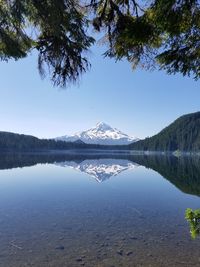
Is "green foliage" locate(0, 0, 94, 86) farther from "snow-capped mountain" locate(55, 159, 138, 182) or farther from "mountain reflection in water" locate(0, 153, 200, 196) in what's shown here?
"snow-capped mountain" locate(55, 159, 138, 182)

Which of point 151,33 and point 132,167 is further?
point 132,167

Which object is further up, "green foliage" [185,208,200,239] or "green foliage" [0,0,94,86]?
"green foliage" [0,0,94,86]

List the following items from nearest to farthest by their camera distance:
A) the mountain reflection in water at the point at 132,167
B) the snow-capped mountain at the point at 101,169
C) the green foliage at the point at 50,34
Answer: the green foliage at the point at 50,34, the mountain reflection in water at the point at 132,167, the snow-capped mountain at the point at 101,169

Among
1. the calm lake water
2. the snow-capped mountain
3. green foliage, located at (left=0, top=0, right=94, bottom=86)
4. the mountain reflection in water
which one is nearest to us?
green foliage, located at (left=0, top=0, right=94, bottom=86)

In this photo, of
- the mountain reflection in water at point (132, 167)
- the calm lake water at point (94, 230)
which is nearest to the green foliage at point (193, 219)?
the calm lake water at point (94, 230)

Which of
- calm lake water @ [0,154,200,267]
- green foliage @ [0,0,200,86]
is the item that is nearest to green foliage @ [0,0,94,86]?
green foliage @ [0,0,200,86]

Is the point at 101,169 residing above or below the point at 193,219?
below

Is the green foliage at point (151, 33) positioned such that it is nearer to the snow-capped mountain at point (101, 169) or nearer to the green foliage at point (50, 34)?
the green foliage at point (50, 34)

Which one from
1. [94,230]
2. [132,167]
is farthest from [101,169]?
[94,230]

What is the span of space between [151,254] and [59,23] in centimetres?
1313

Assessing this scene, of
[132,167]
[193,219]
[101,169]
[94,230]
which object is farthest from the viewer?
Result: [132,167]

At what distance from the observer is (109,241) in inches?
704

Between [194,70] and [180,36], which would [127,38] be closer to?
[180,36]

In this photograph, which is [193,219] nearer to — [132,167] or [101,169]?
[101,169]
